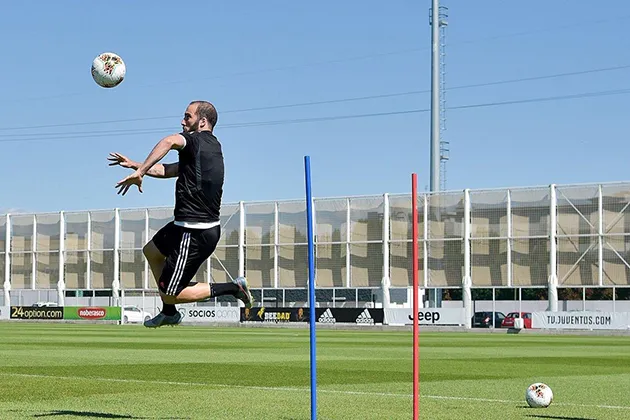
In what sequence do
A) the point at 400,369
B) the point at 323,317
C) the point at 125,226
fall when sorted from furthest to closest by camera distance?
the point at 125,226
the point at 323,317
the point at 400,369

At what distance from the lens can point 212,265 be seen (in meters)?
78.8

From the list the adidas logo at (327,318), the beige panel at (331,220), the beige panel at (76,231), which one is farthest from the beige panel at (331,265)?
the beige panel at (76,231)

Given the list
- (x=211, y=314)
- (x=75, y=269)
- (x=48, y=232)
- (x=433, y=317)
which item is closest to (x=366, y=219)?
(x=211, y=314)

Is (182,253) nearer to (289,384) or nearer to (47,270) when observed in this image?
(289,384)

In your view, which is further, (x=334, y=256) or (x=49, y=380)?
(x=334, y=256)

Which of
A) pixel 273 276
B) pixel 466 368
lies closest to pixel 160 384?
pixel 466 368

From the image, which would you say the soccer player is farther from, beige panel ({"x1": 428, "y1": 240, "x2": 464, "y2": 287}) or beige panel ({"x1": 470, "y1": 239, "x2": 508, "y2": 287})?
beige panel ({"x1": 428, "y1": 240, "x2": 464, "y2": 287})

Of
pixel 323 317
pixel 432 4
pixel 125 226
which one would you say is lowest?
pixel 323 317

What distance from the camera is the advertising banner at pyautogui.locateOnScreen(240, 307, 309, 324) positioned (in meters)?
66.4

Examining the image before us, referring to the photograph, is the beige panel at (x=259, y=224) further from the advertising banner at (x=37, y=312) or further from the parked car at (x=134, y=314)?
the advertising banner at (x=37, y=312)

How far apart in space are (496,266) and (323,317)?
11.1m

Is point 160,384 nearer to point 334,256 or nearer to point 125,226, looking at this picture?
point 334,256

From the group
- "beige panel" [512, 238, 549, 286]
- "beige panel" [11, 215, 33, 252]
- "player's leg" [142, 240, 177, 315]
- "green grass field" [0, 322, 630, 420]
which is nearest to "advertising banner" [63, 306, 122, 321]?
"beige panel" [11, 215, 33, 252]

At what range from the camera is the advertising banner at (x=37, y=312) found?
7294 cm
